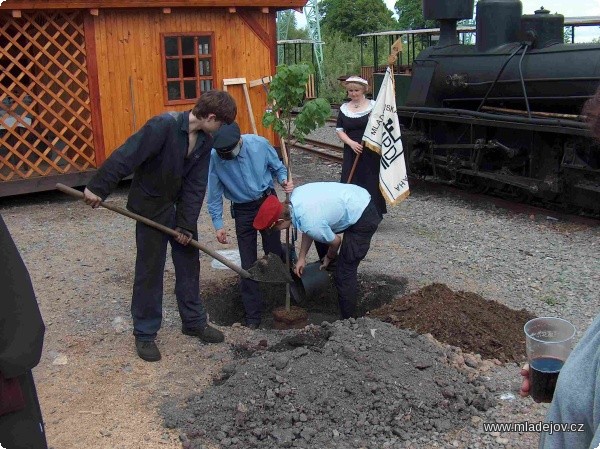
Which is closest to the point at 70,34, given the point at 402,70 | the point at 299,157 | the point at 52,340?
the point at 299,157

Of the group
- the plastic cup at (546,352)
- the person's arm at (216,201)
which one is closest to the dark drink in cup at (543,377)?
the plastic cup at (546,352)

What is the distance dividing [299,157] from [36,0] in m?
5.67

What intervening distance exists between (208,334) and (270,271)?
0.66 m

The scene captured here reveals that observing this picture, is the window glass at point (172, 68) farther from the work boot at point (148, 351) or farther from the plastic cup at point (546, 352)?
the plastic cup at point (546, 352)

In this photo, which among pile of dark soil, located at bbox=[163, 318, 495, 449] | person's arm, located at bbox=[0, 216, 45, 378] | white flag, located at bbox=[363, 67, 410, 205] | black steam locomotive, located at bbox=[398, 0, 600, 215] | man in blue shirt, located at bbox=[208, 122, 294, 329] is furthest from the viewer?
black steam locomotive, located at bbox=[398, 0, 600, 215]

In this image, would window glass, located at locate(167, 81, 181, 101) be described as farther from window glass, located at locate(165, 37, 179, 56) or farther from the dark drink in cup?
the dark drink in cup

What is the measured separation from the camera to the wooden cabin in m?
10.0

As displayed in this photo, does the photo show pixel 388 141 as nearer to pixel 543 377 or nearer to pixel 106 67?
pixel 543 377

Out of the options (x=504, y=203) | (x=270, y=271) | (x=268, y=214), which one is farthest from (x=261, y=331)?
(x=504, y=203)

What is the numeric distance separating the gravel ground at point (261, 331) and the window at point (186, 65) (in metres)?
2.41

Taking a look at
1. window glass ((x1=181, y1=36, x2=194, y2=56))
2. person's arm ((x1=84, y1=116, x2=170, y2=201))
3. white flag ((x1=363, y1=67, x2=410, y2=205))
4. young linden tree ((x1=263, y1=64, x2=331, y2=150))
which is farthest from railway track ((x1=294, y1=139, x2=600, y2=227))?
person's arm ((x1=84, y1=116, x2=170, y2=201))

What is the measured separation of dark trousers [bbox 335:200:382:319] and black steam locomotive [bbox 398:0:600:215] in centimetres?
340

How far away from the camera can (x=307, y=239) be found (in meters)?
5.43

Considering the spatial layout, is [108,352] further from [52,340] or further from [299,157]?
[299,157]
